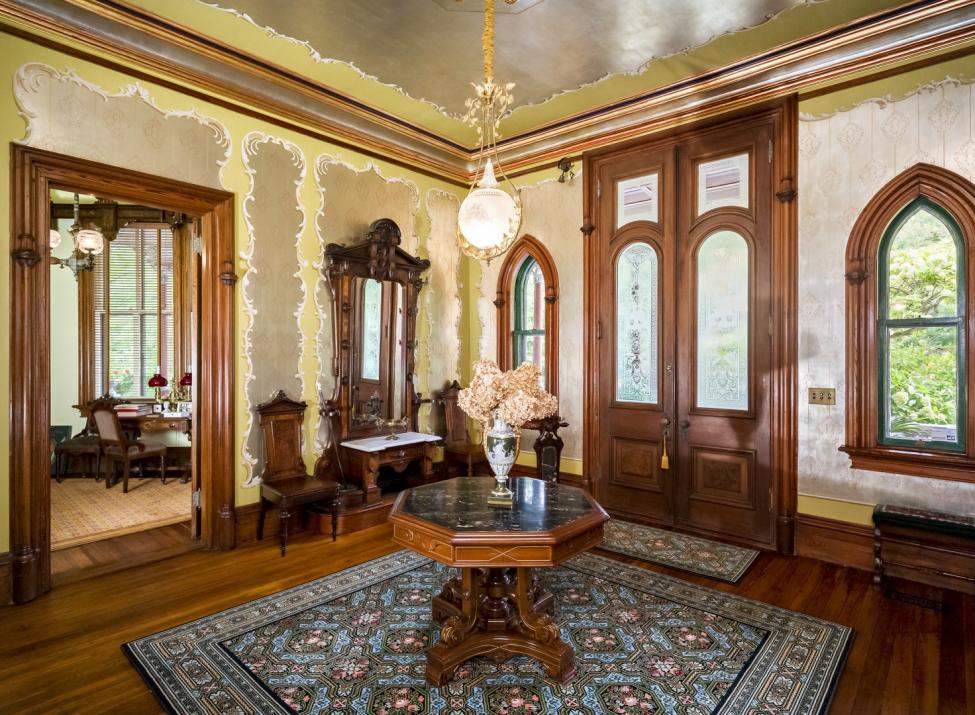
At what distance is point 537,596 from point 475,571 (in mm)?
587

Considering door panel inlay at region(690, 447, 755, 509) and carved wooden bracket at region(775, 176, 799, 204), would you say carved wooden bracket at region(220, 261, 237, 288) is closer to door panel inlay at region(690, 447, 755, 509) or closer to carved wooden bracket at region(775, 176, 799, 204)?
door panel inlay at region(690, 447, 755, 509)

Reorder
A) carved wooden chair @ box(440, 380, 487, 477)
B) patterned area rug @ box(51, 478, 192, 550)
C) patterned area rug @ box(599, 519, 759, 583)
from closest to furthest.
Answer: patterned area rug @ box(599, 519, 759, 583)
patterned area rug @ box(51, 478, 192, 550)
carved wooden chair @ box(440, 380, 487, 477)

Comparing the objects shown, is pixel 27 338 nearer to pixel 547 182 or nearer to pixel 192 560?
pixel 192 560

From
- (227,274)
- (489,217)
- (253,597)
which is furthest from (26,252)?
(489,217)

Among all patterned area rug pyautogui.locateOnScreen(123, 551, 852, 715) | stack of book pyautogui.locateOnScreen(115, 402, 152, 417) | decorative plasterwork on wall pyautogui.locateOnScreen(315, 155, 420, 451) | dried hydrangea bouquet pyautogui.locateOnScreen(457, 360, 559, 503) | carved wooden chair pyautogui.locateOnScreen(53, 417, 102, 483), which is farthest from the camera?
stack of book pyautogui.locateOnScreen(115, 402, 152, 417)

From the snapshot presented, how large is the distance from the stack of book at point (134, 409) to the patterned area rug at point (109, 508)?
2.52 ft

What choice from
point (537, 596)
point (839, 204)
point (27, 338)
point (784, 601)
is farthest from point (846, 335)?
point (27, 338)

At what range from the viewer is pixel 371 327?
16.8 ft

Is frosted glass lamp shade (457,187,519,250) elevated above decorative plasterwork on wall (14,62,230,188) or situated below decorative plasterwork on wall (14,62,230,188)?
below

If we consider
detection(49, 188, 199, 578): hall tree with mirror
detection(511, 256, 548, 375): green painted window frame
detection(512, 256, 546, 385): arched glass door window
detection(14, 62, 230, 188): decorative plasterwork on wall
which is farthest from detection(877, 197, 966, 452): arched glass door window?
detection(49, 188, 199, 578): hall tree with mirror

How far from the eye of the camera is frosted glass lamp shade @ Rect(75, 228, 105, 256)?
20.7ft

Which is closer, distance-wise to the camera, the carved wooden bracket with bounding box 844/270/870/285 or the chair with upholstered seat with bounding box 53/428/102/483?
the carved wooden bracket with bounding box 844/270/870/285

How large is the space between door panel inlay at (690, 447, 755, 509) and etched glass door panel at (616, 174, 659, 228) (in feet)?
6.84

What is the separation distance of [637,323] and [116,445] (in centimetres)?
565
